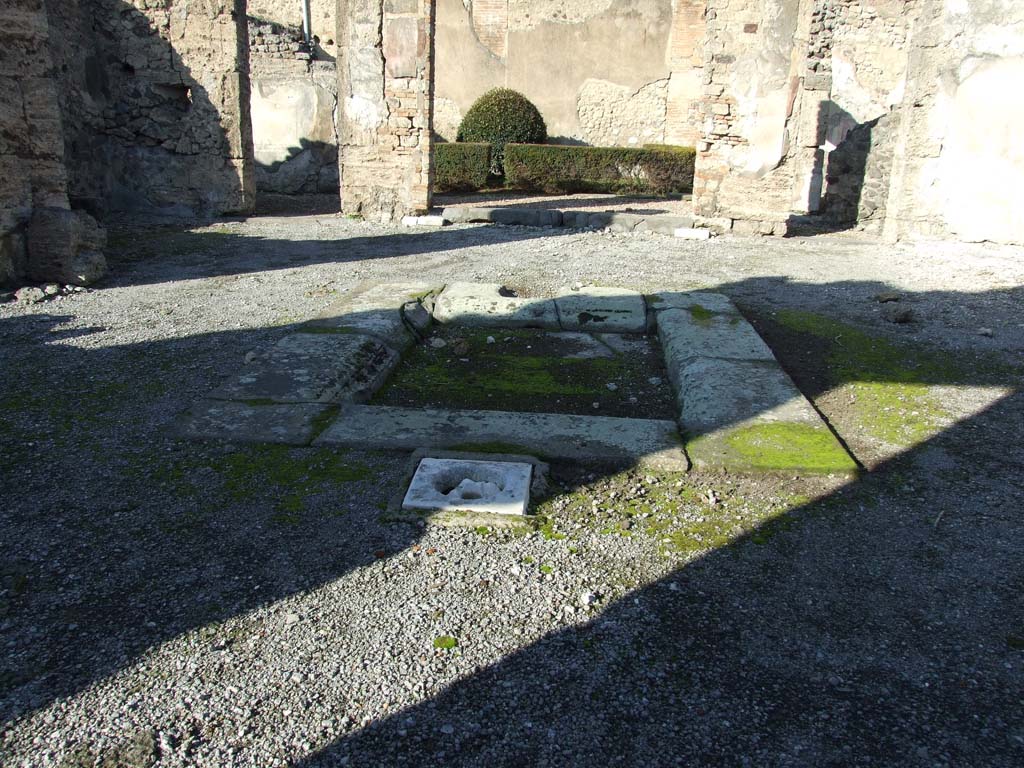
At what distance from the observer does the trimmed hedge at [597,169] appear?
14.7m

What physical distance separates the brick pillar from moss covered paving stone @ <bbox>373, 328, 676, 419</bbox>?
5860mm

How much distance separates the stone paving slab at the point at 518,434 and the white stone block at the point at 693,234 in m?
6.62

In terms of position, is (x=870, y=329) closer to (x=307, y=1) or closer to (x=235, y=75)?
(x=235, y=75)

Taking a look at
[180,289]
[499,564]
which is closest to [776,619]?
[499,564]

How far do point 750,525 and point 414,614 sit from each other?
1.16m

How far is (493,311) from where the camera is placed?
512 centimetres

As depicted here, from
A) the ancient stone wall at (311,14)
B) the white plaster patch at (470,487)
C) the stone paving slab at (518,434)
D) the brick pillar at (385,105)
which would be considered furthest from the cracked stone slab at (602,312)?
the ancient stone wall at (311,14)

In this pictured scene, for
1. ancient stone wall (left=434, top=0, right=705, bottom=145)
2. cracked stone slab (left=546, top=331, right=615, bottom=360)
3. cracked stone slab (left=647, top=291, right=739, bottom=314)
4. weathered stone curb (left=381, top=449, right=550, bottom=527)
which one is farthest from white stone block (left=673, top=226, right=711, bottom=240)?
ancient stone wall (left=434, top=0, right=705, bottom=145)

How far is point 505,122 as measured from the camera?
613 inches

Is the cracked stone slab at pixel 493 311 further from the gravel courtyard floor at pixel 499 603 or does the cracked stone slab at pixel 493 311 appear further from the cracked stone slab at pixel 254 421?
the cracked stone slab at pixel 254 421

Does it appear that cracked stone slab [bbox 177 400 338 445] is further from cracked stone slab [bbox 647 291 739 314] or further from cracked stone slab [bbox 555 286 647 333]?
cracked stone slab [bbox 647 291 739 314]

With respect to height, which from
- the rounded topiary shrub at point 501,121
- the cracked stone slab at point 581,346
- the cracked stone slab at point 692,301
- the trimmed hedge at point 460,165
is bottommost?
the cracked stone slab at point 581,346

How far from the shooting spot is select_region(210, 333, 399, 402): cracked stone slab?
352cm

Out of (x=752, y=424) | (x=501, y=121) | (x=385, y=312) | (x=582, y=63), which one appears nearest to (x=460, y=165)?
(x=501, y=121)
